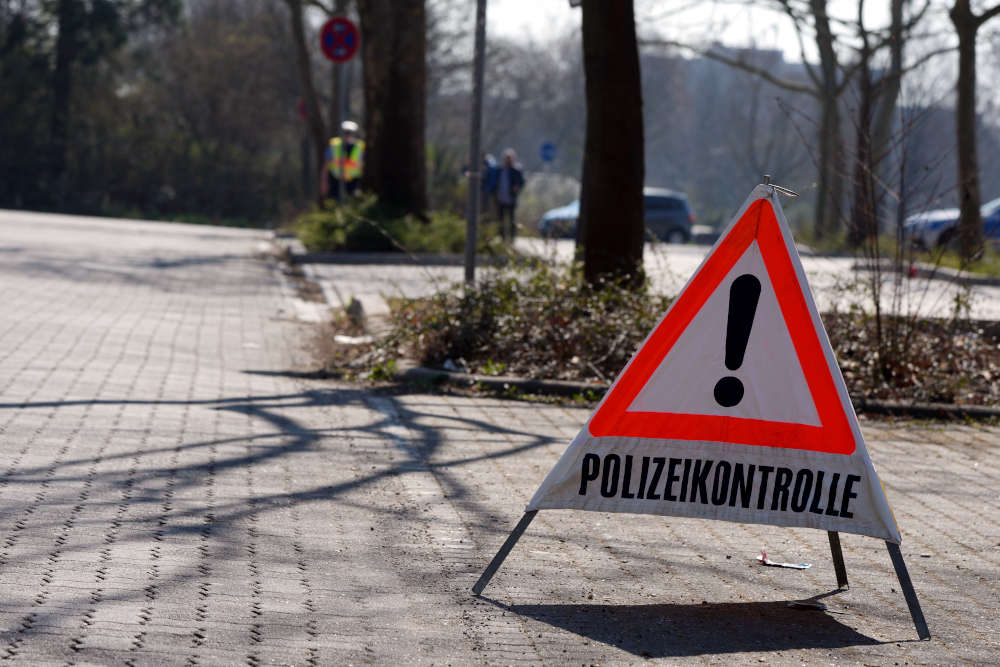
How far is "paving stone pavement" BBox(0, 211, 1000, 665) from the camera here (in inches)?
146

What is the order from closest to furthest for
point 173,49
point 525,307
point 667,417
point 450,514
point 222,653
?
point 222,653, point 667,417, point 450,514, point 525,307, point 173,49

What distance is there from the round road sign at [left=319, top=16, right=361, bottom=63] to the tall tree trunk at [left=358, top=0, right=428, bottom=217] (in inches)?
33.0

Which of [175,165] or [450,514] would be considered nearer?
[450,514]

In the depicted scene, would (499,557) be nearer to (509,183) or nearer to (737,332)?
(737,332)

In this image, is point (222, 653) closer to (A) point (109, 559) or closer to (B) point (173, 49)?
(A) point (109, 559)

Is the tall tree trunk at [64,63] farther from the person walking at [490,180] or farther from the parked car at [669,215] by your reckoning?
the person walking at [490,180]

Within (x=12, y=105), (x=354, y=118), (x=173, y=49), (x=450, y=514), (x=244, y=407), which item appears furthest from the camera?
(x=354, y=118)

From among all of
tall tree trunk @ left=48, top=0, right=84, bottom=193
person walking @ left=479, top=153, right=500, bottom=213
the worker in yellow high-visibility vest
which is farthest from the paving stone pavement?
tall tree trunk @ left=48, top=0, right=84, bottom=193

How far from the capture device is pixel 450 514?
521cm

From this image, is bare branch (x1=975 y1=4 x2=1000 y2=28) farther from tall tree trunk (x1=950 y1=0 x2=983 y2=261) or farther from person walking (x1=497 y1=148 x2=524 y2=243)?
person walking (x1=497 y1=148 x2=524 y2=243)

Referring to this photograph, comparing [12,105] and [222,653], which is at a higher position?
[12,105]

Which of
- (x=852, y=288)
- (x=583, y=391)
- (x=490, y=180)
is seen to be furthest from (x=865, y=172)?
(x=490, y=180)

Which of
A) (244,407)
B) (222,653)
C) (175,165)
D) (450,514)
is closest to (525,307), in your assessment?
(244,407)

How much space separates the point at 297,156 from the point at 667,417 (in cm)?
4057
